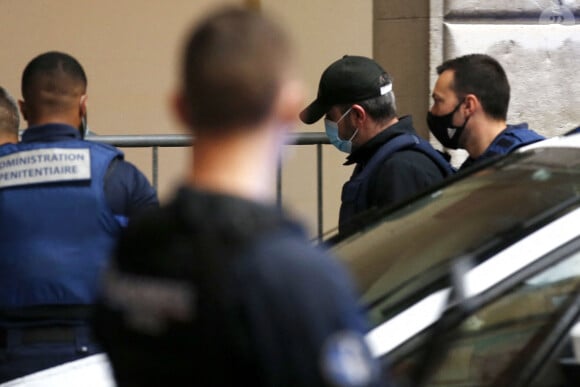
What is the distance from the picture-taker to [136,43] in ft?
23.6

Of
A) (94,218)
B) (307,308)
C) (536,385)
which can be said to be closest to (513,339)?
(536,385)

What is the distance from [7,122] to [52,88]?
0.89 m

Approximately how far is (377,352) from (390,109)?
243 cm

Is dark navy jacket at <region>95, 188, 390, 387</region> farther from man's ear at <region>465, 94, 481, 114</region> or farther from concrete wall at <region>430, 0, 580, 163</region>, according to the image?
concrete wall at <region>430, 0, 580, 163</region>

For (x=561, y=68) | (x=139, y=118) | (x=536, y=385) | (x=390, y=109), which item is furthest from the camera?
(x=561, y=68)

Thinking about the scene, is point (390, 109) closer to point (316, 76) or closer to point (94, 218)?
point (94, 218)

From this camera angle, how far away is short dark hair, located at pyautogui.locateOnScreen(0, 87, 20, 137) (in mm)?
4719

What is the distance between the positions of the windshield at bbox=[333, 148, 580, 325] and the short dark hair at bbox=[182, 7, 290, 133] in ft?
3.24

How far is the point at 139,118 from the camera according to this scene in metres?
7.16

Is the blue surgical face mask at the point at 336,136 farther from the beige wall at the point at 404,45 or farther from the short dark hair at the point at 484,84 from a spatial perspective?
the beige wall at the point at 404,45

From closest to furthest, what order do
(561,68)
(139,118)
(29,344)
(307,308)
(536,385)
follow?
(307,308), (536,385), (29,344), (139,118), (561,68)

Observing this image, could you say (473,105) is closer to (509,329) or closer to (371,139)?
(371,139)

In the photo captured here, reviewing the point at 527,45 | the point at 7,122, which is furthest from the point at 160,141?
the point at 527,45

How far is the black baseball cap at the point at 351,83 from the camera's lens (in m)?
5.02
